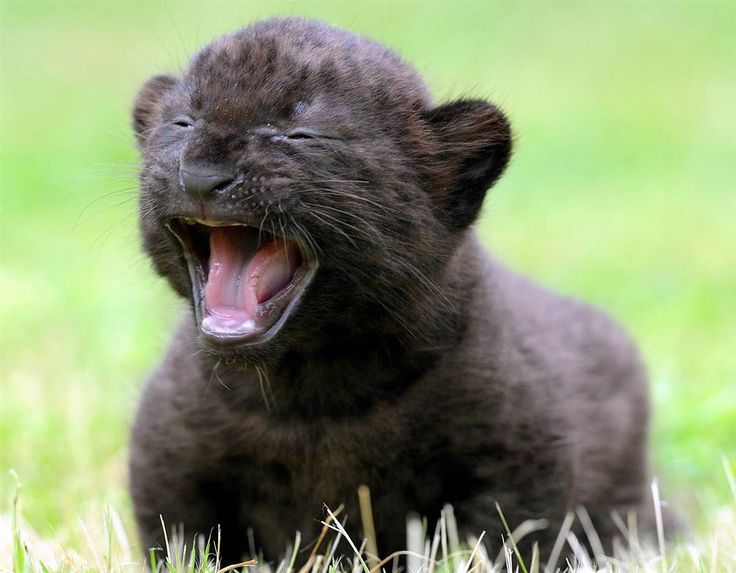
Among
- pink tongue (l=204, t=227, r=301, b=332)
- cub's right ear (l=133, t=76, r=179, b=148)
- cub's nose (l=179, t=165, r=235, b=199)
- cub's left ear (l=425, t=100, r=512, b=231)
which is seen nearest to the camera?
cub's nose (l=179, t=165, r=235, b=199)

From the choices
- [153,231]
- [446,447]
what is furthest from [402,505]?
[153,231]

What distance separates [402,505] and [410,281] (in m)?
0.89

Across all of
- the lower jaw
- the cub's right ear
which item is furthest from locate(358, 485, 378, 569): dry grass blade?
the cub's right ear

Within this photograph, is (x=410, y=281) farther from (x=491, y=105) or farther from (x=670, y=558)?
(x=670, y=558)

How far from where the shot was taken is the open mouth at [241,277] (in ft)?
13.6

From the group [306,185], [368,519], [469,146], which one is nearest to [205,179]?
[306,185]

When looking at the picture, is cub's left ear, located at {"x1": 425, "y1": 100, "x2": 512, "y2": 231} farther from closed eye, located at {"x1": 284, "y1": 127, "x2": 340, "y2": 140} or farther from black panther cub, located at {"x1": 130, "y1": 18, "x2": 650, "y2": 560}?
closed eye, located at {"x1": 284, "y1": 127, "x2": 340, "y2": 140}

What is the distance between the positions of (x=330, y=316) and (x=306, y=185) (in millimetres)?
506

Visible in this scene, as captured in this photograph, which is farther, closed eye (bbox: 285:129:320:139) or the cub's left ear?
the cub's left ear

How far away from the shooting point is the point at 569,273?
420 inches

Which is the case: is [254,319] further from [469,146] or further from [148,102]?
[148,102]

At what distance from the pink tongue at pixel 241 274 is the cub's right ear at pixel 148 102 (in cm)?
68

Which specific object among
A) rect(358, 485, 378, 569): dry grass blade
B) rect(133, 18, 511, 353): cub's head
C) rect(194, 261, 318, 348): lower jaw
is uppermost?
rect(133, 18, 511, 353): cub's head

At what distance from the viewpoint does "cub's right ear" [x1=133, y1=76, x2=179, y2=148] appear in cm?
478
